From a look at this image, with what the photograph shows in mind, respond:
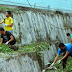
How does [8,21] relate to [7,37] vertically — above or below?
above

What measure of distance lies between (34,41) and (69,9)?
23.2 ft

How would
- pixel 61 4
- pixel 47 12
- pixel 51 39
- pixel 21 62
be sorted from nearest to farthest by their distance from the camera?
pixel 21 62, pixel 51 39, pixel 47 12, pixel 61 4

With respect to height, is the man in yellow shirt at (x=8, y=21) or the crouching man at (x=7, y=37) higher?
the man in yellow shirt at (x=8, y=21)

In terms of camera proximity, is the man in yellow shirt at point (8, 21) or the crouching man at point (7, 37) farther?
the man in yellow shirt at point (8, 21)

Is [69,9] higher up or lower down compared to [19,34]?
higher up

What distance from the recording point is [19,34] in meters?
9.23

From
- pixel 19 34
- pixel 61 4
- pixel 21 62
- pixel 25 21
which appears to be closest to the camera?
pixel 21 62

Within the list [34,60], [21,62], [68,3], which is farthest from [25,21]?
[68,3]

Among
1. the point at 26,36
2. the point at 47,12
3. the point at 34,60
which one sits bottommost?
the point at 34,60

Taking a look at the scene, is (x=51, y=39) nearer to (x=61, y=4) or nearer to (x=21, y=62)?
(x=61, y=4)

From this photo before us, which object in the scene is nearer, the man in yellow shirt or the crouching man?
Answer: the crouching man

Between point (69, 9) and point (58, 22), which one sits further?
point (69, 9)

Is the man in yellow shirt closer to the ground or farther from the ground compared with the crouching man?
farther from the ground

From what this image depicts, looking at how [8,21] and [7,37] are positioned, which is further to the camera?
[8,21]
